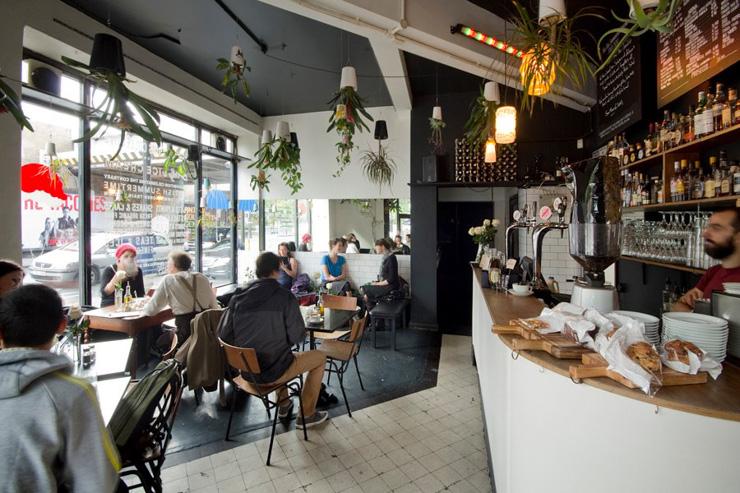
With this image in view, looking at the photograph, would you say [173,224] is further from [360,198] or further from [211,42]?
[360,198]

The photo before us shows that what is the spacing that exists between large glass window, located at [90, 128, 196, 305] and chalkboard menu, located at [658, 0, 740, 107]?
530 cm

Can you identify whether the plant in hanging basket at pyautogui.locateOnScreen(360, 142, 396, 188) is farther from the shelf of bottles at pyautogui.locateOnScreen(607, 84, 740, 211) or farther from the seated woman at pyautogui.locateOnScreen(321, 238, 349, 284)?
the shelf of bottles at pyautogui.locateOnScreen(607, 84, 740, 211)

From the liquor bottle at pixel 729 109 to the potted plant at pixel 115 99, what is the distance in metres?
3.19

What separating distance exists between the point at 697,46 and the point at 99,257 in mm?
5819

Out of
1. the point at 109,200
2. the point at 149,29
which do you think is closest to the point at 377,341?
the point at 109,200

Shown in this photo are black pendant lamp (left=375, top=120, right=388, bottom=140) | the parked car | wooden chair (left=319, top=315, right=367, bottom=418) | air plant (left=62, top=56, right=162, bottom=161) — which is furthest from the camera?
black pendant lamp (left=375, top=120, right=388, bottom=140)

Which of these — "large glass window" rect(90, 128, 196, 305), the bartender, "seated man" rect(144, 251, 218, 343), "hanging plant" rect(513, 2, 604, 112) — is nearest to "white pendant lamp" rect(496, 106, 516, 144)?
"hanging plant" rect(513, 2, 604, 112)

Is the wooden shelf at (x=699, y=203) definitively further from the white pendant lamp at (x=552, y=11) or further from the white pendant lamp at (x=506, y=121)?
the white pendant lamp at (x=552, y=11)

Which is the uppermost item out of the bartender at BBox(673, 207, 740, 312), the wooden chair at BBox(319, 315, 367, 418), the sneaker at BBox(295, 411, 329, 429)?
the bartender at BBox(673, 207, 740, 312)

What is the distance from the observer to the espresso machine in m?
1.48

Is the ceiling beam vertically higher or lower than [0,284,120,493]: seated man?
higher

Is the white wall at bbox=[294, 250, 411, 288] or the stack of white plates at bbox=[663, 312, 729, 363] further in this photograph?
the white wall at bbox=[294, 250, 411, 288]

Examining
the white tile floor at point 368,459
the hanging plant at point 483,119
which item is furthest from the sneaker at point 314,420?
the hanging plant at point 483,119

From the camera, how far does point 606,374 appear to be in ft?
3.51
